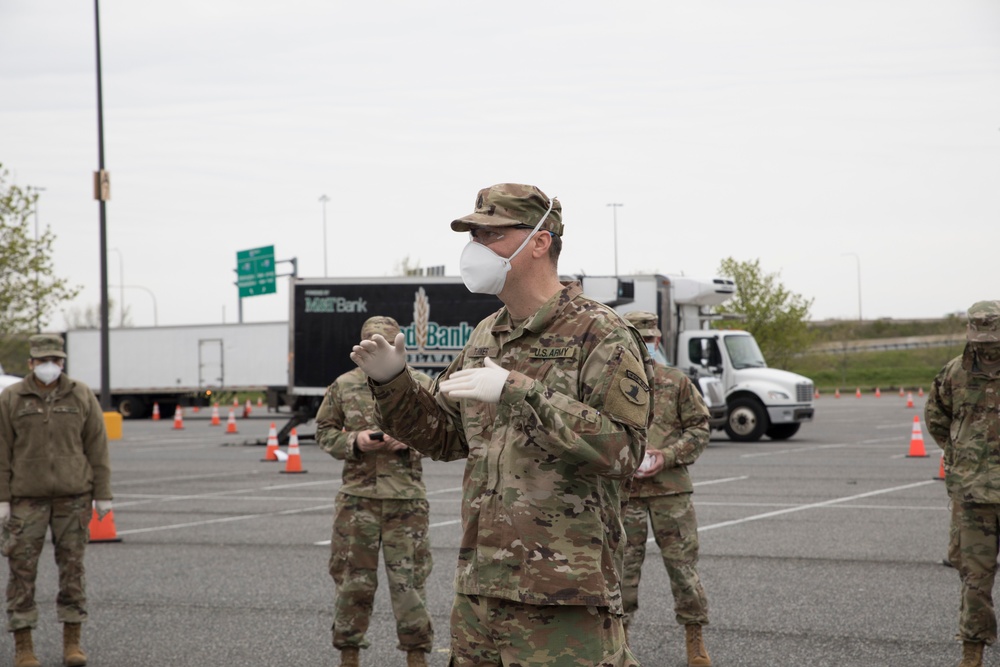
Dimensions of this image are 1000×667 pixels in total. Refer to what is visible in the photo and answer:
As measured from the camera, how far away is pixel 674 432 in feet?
24.6

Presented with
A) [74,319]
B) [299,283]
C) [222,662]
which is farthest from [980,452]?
[74,319]

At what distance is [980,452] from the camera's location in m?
6.77

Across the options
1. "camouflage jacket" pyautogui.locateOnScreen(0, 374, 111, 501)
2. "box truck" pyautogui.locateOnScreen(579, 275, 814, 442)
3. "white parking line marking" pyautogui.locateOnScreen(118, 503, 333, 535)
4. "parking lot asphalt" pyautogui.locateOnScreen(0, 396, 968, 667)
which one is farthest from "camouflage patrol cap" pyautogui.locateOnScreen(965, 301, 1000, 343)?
"box truck" pyautogui.locateOnScreen(579, 275, 814, 442)

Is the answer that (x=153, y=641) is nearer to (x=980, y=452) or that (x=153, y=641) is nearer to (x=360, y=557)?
(x=360, y=557)

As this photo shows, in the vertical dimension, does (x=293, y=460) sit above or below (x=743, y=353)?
below

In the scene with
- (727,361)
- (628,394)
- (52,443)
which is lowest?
(52,443)

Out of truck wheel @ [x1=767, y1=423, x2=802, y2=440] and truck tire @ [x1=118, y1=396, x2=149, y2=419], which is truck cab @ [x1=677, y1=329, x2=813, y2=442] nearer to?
truck wheel @ [x1=767, y1=423, x2=802, y2=440]

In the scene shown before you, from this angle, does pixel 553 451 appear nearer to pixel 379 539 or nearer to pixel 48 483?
pixel 379 539

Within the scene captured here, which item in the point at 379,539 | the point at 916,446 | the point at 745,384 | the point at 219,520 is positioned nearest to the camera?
the point at 379,539

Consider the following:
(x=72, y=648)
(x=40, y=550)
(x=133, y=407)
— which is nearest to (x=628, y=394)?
(x=72, y=648)

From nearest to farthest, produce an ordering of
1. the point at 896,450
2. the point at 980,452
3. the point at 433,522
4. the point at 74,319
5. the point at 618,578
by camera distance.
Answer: the point at 618,578 < the point at 980,452 < the point at 433,522 < the point at 896,450 < the point at 74,319

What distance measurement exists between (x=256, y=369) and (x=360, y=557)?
3762 centimetres

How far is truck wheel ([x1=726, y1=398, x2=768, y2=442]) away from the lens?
26469 millimetres

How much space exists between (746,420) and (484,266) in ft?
77.5
